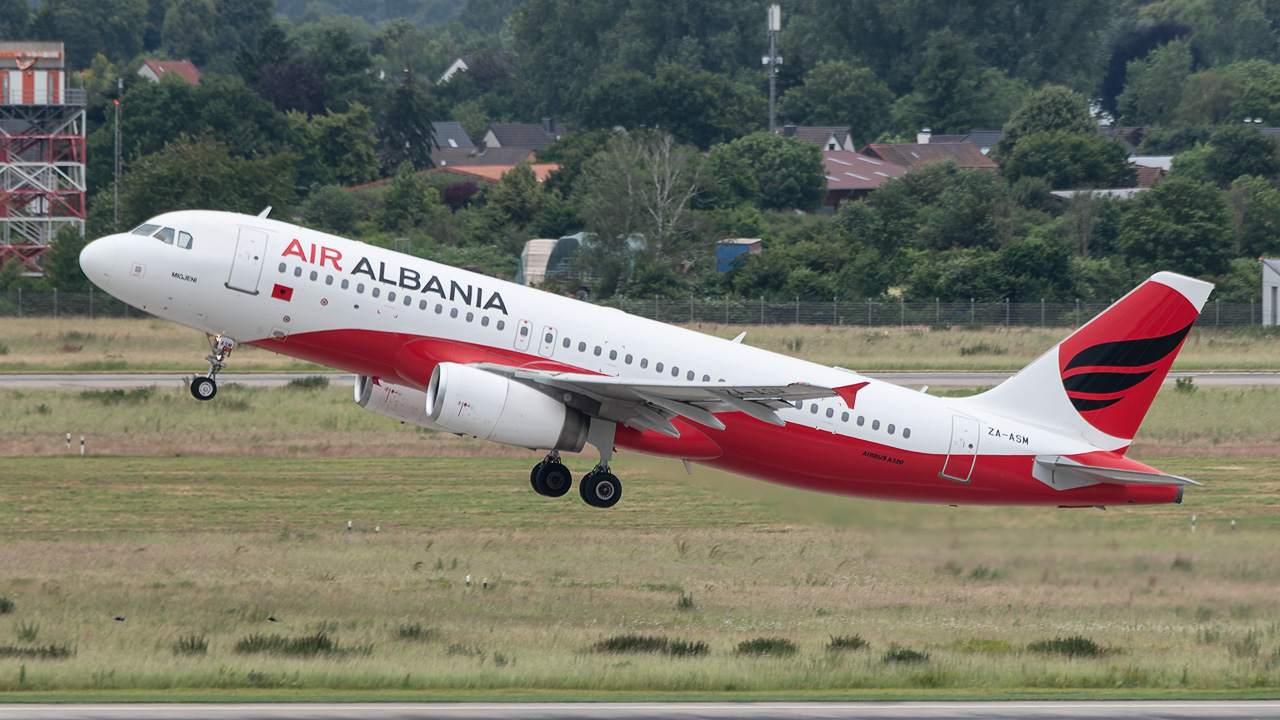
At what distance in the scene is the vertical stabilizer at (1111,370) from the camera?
38.3 metres

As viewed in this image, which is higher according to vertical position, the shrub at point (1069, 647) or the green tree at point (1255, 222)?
the green tree at point (1255, 222)

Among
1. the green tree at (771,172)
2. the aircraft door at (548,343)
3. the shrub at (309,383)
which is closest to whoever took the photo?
the aircraft door at (548,343)

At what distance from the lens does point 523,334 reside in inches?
1421

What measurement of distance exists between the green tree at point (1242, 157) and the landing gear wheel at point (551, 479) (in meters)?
126

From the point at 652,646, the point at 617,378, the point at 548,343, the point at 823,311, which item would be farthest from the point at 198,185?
the point at 652,646

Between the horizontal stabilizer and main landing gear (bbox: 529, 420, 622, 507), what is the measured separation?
1107cm

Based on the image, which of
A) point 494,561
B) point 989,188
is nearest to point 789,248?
point 989,188

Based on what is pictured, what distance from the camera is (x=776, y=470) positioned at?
3791cm

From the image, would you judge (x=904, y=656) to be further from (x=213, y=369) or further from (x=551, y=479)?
(x=213, y=369)

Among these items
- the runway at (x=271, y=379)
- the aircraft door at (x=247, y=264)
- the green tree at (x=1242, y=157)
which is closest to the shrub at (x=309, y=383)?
the runway at (x=271, y=379)

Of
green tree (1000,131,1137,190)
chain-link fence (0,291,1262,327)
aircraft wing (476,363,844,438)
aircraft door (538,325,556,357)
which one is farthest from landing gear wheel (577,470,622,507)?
green tree (1000,131,1137,190)

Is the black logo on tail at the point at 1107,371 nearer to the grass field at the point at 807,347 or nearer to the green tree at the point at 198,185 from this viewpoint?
the grass field at the point at 807,347

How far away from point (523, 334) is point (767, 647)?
31.5ft

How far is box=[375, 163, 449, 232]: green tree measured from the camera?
14450 cm
